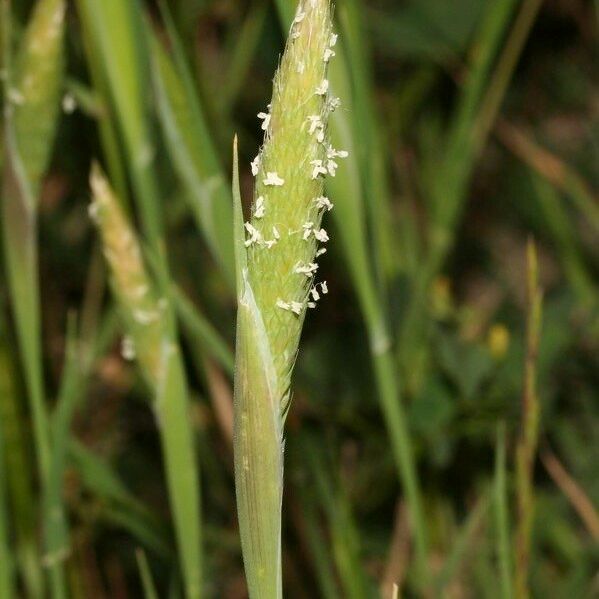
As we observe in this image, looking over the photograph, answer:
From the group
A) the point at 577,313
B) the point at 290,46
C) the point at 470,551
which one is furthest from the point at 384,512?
the point at 290,46

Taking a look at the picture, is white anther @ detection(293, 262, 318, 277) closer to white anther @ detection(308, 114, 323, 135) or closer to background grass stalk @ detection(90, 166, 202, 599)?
white anther @ detection(308, 114, 323, 135)

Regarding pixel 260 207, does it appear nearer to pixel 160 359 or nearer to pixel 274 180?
pixel 274 180

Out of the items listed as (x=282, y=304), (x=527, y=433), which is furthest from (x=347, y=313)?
(x=282, y=304)

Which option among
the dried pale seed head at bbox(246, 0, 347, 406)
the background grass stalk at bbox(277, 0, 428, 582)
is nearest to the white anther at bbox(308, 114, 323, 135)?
the dried pale seed head at bbox(246, 0, 347, 406)

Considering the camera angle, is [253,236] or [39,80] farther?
[39,80]

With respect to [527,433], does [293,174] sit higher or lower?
higher

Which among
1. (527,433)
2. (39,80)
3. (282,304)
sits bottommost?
(527,433)

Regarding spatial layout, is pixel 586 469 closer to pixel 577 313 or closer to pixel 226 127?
pixel 577 313

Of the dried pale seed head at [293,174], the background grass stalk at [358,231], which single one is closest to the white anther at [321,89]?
the dried pale seed head at [293,174]

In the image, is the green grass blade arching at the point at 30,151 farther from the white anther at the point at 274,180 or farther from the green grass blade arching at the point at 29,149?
the white anther at the point at 274,180
